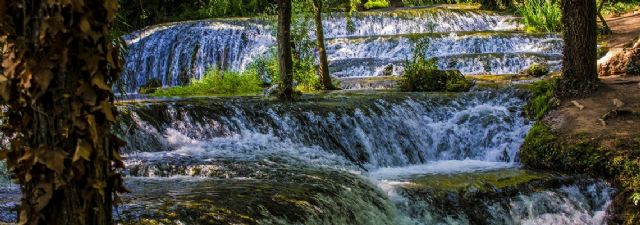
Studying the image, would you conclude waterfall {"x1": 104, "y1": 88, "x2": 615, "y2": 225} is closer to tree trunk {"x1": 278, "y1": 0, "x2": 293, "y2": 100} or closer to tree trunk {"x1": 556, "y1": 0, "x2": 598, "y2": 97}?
tree trunk {"x1": 278, "y1": 0, "x2": 293, "y2": 100}

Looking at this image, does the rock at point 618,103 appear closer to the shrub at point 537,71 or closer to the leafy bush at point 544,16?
the shrub at point 537,71

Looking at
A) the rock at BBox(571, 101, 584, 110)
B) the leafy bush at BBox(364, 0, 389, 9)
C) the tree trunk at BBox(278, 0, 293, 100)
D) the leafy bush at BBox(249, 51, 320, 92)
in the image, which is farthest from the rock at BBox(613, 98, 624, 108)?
the leafy bush at BBox(364, 0, 389, 9)

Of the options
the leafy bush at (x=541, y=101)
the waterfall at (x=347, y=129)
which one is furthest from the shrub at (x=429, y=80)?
the leafy bush at (x=541, y=101)

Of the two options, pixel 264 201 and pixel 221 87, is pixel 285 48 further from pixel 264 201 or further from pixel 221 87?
pixel 264 201

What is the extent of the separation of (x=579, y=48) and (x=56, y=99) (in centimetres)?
854

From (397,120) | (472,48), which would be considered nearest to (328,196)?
(397,120)

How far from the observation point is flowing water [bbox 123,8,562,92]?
15.5m

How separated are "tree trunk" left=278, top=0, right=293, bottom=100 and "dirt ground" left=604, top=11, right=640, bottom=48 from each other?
8073 mm

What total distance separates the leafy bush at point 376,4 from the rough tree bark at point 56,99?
90.0 feet

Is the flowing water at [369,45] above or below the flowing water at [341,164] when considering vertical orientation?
above

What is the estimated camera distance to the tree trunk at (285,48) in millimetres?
9508

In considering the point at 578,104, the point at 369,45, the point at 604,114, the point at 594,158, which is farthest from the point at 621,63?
the point at 369,45

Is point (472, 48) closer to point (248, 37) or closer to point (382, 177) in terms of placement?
point (248, 37)

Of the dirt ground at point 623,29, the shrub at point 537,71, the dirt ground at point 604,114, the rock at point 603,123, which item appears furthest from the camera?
the dirt ground at point 623,29
